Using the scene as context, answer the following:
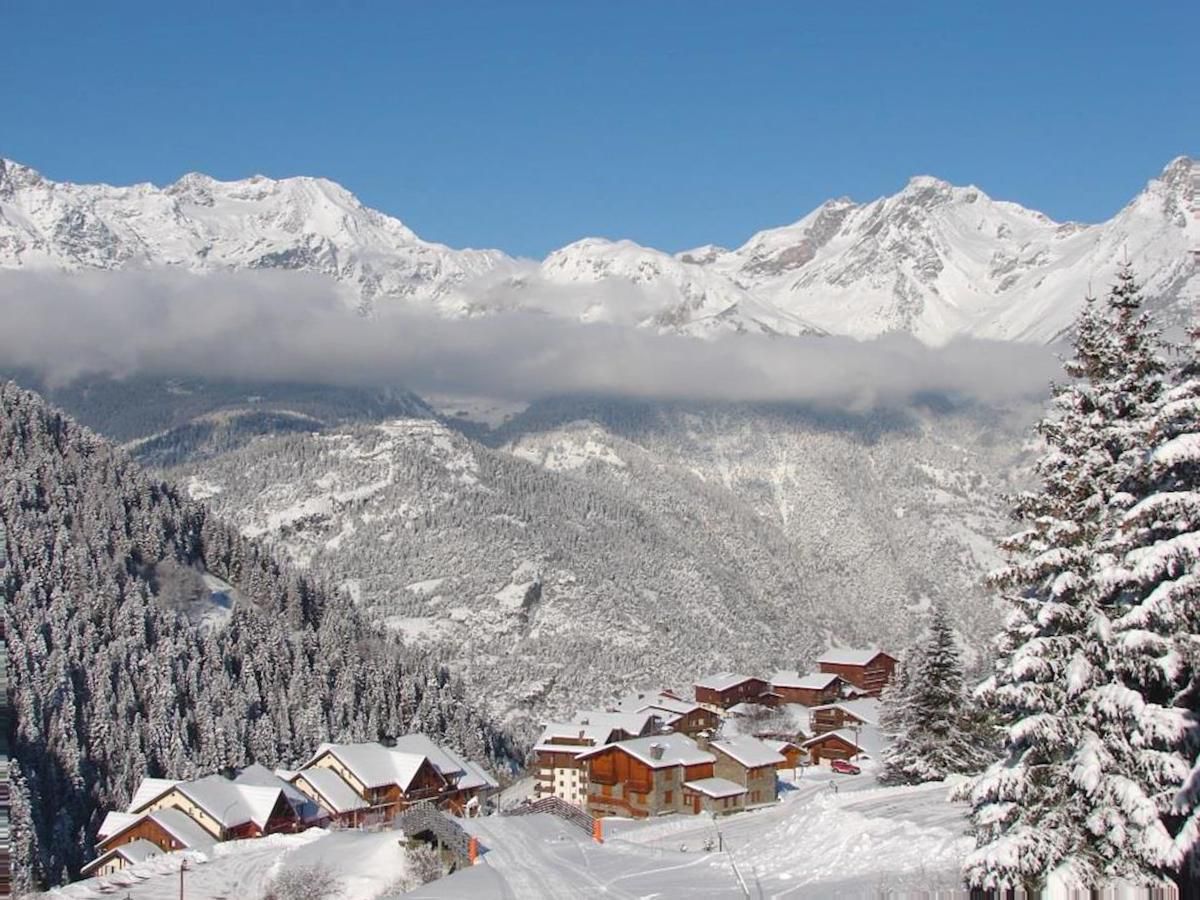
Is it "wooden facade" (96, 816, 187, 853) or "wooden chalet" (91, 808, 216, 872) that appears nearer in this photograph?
"wooden chalet" (91, 808, 216, 872)

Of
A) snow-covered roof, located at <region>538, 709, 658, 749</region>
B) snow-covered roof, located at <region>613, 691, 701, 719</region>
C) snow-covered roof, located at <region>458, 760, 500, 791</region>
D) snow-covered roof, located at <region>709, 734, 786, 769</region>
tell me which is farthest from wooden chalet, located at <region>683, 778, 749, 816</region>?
snow-covered roof, located at <region>613, 691, 701, 719</region>

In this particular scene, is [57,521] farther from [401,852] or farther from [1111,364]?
[1111,364]

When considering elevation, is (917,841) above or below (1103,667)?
below

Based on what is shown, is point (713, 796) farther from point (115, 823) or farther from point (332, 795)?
point (115, 823)

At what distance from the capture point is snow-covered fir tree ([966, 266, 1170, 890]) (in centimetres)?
1966

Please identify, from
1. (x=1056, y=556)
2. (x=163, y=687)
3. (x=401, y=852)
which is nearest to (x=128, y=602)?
(x=163, y=687)

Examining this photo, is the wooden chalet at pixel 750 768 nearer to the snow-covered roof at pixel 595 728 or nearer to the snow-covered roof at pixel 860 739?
the snow-covered roof at pixel 595 728

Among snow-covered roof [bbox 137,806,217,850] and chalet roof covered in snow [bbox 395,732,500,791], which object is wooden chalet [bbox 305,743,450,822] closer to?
chalet roof covered in snow [bbox 395,732,500,791]

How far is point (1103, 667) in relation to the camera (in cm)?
2033

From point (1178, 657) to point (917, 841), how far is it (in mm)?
16265

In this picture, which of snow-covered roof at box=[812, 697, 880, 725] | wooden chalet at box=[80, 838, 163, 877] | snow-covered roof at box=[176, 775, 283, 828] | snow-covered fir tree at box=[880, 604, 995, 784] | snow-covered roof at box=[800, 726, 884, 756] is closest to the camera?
snow-covered fir tree at box=[880, 604, 995, 784]

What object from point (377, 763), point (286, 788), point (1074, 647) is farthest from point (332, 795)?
point (1074, 647)

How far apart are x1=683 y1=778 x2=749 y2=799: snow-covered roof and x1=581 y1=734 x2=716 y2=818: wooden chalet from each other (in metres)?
0.86

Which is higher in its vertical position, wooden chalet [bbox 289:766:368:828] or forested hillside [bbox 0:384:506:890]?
forested hillside [bbox 0:384:506:890]
